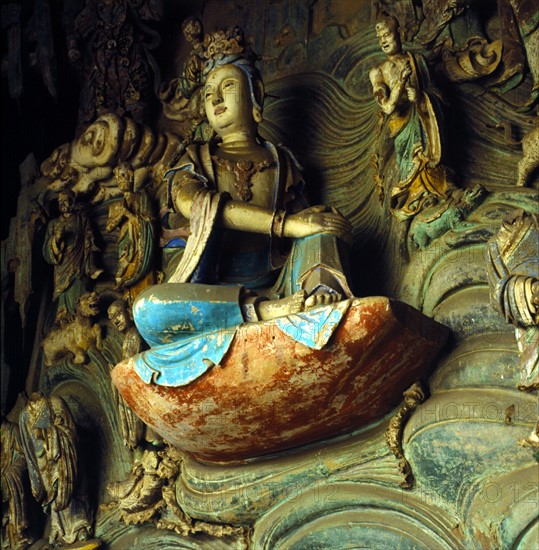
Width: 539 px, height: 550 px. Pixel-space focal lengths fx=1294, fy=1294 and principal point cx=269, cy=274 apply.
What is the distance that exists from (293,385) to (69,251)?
229 cm

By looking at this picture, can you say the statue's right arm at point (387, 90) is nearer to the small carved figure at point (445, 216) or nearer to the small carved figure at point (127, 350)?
the small carved figure at point (445, 216)

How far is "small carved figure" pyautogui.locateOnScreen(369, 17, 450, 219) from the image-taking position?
578cm

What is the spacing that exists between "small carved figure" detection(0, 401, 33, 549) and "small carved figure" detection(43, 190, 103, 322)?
73cm

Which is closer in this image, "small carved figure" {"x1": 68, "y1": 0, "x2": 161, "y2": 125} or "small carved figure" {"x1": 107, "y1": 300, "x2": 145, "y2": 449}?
"small carved figure" {"x1": 107, "y1": 300, "x2": 145, "y2": 449}

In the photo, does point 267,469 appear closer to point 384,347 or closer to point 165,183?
point 384,347

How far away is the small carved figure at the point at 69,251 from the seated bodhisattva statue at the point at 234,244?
106cm

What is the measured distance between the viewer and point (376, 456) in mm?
5570

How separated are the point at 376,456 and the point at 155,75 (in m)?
2.92

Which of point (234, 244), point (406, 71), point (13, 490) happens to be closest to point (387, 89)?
point (406, 71)

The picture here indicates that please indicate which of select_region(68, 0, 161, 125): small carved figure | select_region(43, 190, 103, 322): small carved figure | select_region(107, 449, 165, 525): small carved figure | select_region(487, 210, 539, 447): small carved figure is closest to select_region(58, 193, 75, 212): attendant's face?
select_region(43, 190, 103, 322): small carved figure

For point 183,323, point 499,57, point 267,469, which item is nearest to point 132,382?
point 183,323

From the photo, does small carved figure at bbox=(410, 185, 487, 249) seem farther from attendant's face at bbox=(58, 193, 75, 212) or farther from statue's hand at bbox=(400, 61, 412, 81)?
attendant's face at bbox=(58, 193, 75, 212)

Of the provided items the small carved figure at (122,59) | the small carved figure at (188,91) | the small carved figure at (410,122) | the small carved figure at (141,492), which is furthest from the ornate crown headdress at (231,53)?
the small carved figure at (141,492)

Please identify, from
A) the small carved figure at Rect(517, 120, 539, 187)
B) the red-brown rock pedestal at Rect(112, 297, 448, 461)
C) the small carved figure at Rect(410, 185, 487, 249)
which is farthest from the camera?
the small carved figure at Rect(410, 185, 487, 249)
